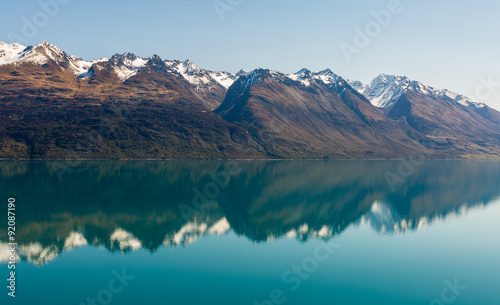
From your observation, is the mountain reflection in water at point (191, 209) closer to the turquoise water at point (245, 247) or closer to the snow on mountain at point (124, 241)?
the snow on mountain at point (124, 241)

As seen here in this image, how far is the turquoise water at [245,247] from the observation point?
4991 centimetres

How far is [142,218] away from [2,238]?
3331cm

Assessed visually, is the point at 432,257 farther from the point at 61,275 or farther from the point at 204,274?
the point at 61,275

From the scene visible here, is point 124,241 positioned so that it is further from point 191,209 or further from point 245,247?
point 191,209

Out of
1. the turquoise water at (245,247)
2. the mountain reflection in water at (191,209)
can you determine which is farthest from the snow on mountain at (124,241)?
the turquoise water at (245,247)

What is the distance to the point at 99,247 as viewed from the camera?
6962 cm

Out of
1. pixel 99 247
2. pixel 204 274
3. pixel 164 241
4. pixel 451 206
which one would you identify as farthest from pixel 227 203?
pixel 451 206

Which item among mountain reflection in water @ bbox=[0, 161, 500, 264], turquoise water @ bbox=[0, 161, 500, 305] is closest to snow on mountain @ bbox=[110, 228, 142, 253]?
mountain reflection in water @ bbox=[0, 161, 500, 264]

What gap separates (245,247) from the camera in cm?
7338

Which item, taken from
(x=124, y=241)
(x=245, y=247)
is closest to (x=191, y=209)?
(x=124, y=241)

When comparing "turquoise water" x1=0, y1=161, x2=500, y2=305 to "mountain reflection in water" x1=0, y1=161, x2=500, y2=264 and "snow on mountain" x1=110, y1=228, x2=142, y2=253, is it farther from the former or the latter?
"mountain reflection in water" x1=0, y1=161, x2=500, y2=264

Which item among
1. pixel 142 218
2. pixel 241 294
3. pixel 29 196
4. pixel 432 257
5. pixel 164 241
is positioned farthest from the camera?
pixel 29 196

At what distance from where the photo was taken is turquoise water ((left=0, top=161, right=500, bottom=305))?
1965 inches

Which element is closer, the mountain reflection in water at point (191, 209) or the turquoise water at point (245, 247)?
the turquoise water at point (245, 247)
